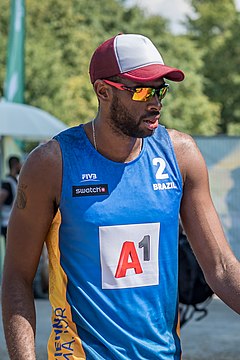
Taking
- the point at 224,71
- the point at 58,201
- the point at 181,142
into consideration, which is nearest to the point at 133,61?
the point at 181,142

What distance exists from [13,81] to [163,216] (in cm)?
1381

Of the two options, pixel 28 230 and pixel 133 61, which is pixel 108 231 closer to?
pixel 28 230

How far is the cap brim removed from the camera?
3.41 metres

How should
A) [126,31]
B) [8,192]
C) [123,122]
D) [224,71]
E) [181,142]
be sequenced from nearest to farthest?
1. [123,122]
2. [181,142]
3. [8,192]
4. [126,31]
5. [224,71]

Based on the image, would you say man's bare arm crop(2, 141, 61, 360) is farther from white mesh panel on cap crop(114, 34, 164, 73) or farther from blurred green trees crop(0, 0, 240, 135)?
blurred green trees crop(0, 0, 240, 135)

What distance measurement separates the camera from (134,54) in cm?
345

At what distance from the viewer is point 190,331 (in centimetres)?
1069

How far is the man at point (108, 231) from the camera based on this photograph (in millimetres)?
3432

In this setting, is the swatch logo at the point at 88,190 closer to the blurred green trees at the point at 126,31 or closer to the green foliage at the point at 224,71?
the blurred green trees at the point at 126,31

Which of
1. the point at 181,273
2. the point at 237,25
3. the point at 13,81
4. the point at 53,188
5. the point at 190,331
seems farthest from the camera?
the point at 237,25

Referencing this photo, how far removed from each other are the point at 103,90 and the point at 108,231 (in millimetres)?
481

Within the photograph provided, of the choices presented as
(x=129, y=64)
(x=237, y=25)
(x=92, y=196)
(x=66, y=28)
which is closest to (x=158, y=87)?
(x=129, y=64)

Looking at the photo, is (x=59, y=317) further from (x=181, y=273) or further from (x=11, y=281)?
(x=181, y=273)

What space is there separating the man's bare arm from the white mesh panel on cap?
1.25ft
